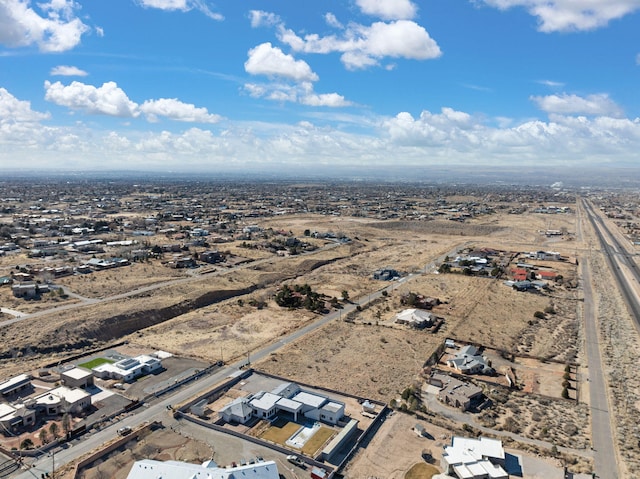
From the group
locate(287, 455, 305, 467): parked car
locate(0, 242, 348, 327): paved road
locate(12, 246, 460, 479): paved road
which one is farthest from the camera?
locate(0, 242, 348, 327): paved road

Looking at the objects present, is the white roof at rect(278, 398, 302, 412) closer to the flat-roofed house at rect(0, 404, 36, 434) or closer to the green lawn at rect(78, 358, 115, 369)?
the flat-roofed house at rect(0, 404, 36, 434)

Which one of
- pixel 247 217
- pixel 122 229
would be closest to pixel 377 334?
pixel 122 229

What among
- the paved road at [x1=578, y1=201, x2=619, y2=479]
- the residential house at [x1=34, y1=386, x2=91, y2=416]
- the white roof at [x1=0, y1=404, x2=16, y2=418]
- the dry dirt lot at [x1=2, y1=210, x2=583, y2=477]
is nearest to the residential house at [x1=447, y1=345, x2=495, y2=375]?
the dry dirt lot at [x1=2, y1=210, x2=583, y2=477]

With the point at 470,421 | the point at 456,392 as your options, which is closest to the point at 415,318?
the point at 456,392

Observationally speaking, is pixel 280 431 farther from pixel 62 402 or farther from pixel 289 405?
pixel 62 402

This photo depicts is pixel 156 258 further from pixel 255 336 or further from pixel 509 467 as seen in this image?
pixel 509 467
